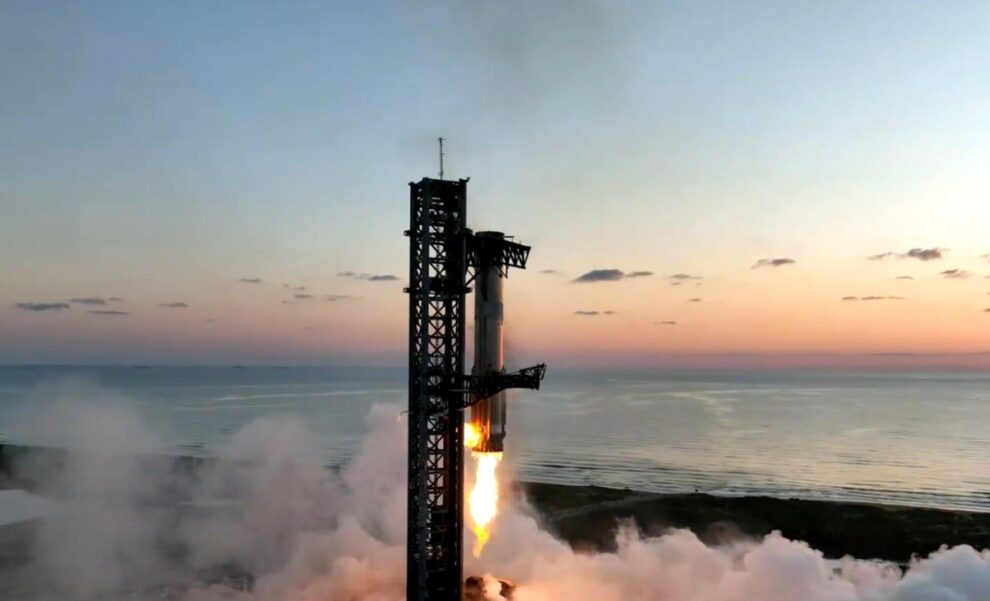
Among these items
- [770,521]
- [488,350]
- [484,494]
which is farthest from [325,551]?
[770,521]

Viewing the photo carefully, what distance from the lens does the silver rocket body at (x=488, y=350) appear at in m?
39.6

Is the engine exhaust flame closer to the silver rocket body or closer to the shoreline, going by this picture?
A: the silver rocket body

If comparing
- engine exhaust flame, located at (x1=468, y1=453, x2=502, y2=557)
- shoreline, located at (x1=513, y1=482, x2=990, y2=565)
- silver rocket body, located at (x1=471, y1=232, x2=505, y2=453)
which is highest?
silver rocket body, located at (x1=471, y1=232, x2=505, y2=453)

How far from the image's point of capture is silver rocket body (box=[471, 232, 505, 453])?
39562mm

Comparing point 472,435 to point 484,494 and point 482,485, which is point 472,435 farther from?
point 484,494

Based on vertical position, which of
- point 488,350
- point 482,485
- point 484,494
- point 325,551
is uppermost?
point 488,350

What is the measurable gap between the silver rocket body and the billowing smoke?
352 inches

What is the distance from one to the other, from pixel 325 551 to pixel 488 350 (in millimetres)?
21444

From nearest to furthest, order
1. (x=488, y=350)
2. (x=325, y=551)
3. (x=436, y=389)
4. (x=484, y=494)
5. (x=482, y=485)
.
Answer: (x=436, y=389)
(x=488, y=350)
(x=482, y=485)
(x=484, y=494)
(x=325, y=551)

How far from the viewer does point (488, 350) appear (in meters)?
39.8

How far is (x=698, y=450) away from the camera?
144750mm

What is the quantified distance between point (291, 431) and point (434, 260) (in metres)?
45.1

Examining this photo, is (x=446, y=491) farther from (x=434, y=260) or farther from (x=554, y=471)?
(x=554, y=471)

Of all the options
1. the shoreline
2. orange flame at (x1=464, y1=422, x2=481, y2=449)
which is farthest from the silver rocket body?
the shoreline
